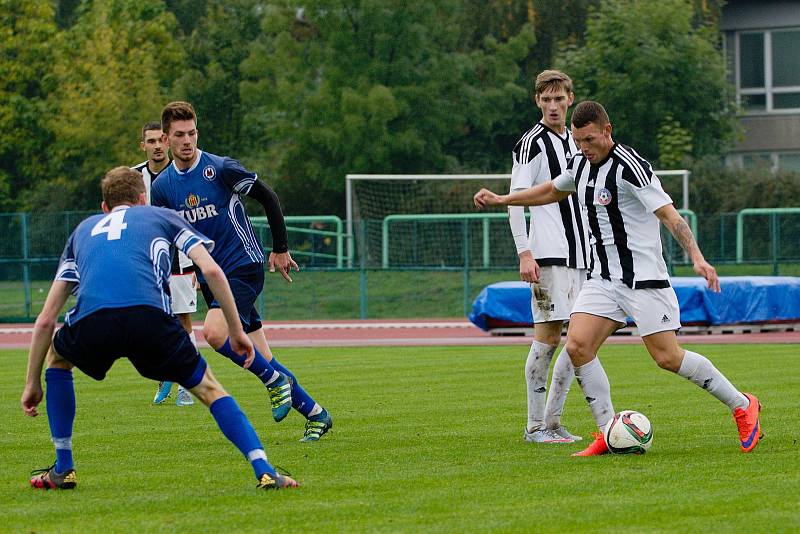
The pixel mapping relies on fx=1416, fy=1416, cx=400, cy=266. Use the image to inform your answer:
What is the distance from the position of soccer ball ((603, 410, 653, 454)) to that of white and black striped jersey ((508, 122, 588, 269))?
131cm

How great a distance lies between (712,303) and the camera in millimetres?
21109

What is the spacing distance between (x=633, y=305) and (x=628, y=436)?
0.74 metres

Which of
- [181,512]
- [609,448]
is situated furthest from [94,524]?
[609,448]

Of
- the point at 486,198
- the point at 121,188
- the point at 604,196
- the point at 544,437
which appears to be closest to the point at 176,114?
the point at 486,198

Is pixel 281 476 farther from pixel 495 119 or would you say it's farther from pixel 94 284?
pixel 495 119

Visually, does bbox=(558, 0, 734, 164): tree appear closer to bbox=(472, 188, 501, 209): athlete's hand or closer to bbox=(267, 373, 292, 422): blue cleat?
bbox=(267, 373, 292, 422): blue cleat

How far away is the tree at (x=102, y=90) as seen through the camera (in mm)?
41000

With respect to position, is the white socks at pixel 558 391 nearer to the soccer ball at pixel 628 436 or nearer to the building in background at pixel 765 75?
the soccer ball at pixel 628 436

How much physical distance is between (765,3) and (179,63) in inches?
707

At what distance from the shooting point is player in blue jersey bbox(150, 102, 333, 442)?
909 centimetres

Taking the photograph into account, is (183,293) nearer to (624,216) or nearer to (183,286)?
(183,286)

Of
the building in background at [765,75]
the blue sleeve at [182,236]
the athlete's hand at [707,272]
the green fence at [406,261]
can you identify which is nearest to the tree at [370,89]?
the building in background at [765,75]

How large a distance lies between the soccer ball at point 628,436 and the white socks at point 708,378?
392mm

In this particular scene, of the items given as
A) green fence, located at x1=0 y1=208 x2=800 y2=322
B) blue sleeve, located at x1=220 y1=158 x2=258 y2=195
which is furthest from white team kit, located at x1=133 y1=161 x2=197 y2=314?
green fence, located at x1=0 y1=208 x2=800 y2=322
